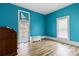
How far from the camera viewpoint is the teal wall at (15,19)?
182 centimetres

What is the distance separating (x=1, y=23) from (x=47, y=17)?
834mm

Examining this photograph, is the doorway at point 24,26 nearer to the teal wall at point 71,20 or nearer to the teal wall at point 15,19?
the teal wall at point 15,19

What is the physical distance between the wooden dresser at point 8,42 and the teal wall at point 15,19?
5.3 inches

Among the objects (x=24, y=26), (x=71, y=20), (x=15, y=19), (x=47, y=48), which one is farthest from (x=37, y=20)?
(x=71, y=20)

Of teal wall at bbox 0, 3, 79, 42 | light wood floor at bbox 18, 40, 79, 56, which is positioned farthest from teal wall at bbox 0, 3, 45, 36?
light wood floor at bbox 18, 40, 79, 56

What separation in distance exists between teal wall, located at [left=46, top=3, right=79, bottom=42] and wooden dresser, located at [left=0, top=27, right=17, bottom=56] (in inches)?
26.0

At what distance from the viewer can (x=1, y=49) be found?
6.72 feet

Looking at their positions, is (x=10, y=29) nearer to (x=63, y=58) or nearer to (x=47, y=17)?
(x=47, y=17)

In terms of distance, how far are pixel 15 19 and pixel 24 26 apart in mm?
249

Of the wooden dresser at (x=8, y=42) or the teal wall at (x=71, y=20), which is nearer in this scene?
the wooden dresser at (x=8, y=42)

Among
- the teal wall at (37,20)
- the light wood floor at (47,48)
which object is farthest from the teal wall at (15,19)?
the light wood floor at (47,48)

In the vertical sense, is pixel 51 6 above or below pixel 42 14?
above

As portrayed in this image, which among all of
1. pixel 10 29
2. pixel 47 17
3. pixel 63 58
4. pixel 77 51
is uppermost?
pixel 47 17

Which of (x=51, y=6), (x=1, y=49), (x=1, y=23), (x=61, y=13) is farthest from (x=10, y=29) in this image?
(x=61, y=13)
